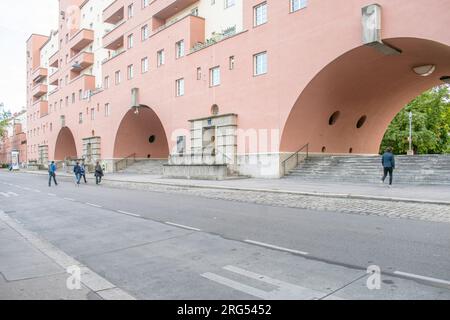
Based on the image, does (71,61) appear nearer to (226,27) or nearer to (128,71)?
(128,71)

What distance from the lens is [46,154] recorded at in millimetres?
62281

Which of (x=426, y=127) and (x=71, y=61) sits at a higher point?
(x=71, y=61)

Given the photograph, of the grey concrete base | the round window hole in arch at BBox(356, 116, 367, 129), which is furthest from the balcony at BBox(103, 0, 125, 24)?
the round window hole in arch at BBox(356, 116, 367, 129)

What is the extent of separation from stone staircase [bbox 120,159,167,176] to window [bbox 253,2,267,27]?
15622 mm

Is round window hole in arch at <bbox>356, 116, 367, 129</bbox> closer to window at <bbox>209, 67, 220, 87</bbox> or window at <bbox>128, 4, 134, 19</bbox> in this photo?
window at <bbox>209, 67, 220, 87</bbox>

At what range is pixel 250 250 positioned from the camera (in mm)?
6312

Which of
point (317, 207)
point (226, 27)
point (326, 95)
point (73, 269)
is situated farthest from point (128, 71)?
point (73, 269)

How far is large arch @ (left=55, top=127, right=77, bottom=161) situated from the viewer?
5740 centimetres

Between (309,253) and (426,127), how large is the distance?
4724cm

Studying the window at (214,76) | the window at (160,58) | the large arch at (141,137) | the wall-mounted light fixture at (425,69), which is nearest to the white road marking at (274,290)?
the wall-mounted light fixture at (425,69)

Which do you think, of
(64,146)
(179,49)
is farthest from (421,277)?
(64,146)

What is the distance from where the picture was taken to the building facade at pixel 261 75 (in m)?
18.5

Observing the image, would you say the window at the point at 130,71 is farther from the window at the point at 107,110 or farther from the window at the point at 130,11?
the window at the point at 107,110

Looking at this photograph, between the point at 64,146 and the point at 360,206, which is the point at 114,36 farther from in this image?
the point at 360,206
